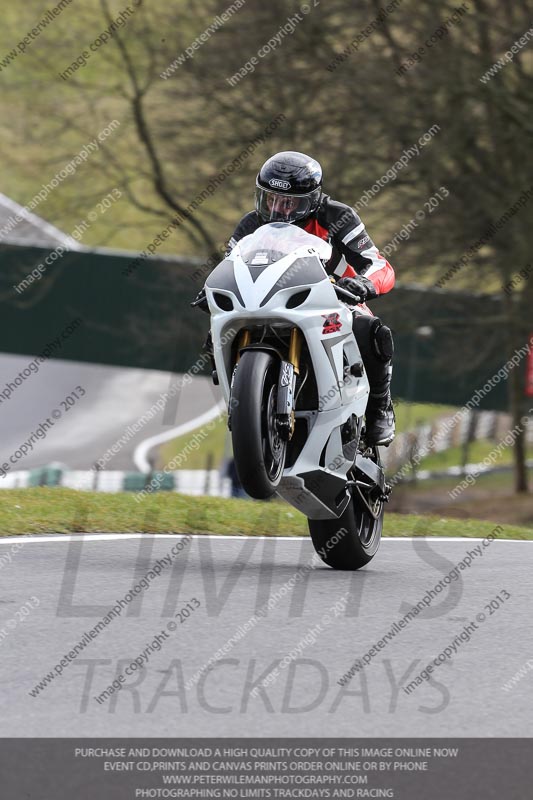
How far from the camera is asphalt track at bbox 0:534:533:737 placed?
4.25 m

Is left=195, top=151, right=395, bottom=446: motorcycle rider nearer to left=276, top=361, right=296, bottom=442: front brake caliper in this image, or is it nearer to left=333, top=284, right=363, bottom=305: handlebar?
left=333, top=284, right=363, bottom=305: handlebar

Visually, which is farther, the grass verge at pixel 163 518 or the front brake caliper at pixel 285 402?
the grass verge at pixel 163 518

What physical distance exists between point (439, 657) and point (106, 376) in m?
43.1

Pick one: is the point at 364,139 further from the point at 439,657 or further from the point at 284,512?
the point at 439,657

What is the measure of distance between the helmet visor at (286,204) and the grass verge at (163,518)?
2.50m

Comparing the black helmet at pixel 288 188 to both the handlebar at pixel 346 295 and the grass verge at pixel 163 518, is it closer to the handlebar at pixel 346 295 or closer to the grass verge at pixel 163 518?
the handlebar at pixel 346 295

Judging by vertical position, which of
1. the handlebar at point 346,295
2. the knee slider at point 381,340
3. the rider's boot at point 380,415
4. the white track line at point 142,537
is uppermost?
the handlebar at point 346,295

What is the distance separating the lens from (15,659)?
4.82m

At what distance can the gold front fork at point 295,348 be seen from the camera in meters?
6.61

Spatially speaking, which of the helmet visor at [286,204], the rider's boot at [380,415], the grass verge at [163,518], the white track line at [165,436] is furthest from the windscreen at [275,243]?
the white track line at [165,436]

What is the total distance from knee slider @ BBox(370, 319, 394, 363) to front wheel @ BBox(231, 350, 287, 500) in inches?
37.3

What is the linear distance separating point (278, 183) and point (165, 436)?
35647 millimetres

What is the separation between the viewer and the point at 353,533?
7.30 m
